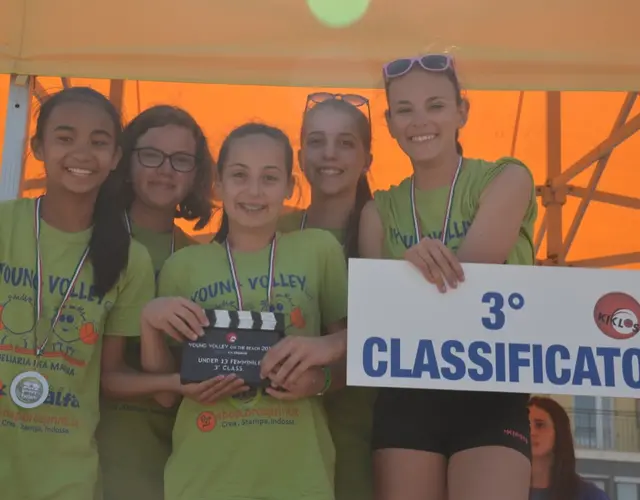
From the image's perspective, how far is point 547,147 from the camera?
3814 mm

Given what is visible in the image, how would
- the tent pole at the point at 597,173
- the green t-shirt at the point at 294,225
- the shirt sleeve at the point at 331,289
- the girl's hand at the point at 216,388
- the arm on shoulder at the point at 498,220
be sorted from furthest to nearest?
1. the tent pole at the point at 597,173
2. the green t-shirt at the point at 294,225
3. the shirt sleeve at the point at 331,289
4. the arm on shoulder at the point at 498,220
5. the girl's hand at the point at 216,388

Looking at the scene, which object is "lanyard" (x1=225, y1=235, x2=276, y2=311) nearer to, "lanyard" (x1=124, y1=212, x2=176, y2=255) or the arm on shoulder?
"lanyard" (x1=124, y1=212, x2=176, y2=255)

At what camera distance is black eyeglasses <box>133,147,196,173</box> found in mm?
2672

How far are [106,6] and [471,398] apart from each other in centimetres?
177

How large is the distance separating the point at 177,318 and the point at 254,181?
47 centimetres

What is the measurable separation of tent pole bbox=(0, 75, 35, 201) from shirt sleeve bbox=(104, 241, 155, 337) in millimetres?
501

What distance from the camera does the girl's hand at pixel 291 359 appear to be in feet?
6.88

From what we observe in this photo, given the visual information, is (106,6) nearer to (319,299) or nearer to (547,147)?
(319,299)

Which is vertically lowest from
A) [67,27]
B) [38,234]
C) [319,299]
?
[319,299]

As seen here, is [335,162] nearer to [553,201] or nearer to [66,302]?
[66,302]

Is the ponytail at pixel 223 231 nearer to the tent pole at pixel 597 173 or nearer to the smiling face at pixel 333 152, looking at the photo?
the smiling face at pixel 333 152

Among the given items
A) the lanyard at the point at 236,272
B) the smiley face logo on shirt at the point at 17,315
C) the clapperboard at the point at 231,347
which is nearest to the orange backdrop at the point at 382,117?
the lanyard at the point at 236,272

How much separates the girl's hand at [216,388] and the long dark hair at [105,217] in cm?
45

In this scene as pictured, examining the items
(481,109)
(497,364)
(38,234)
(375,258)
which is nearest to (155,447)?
(38,234)
